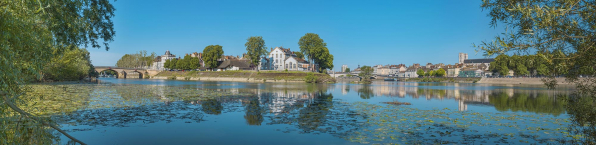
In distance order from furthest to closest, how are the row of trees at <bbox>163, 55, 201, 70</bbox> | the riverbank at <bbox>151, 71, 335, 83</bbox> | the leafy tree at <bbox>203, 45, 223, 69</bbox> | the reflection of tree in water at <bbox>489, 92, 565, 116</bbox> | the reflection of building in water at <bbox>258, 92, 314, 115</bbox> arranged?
1. the row of trees at <bbox>163, 55, 201, 70</bbox>
2. the leafy tree at <bbox>203, 45, 223, 69</bbox>
3. the riverbank at <bbox>151, 71, 335, 83</bbox>
4. the reflection of tree in water at <bbox>489, 92, 565, 116</bbox>
5. the reflection of building in water at <bbox>258, 92, 314, 115</bbox>

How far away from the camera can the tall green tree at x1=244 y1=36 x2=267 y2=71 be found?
95.9m

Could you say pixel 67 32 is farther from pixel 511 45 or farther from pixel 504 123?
pixel 504 123

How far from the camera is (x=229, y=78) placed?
9862 centimetres

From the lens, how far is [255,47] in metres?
95.8

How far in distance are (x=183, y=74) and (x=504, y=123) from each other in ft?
351

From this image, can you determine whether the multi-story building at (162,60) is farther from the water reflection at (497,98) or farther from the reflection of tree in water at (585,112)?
the reflection of tree in water at (585,112)

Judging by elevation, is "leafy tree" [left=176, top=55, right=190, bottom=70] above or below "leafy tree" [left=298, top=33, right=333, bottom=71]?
below

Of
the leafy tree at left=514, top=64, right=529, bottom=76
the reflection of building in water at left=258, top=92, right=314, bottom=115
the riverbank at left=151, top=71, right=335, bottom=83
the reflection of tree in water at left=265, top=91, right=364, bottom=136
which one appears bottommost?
the reflection of tree in water at left=265, top=91, right=364, bottom=136

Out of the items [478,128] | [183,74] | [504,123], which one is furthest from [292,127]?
[183,74]

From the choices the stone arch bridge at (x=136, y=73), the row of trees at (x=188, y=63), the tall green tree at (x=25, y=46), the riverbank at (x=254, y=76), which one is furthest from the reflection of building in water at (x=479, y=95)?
the stone arch bridge at (x=136, y=73)

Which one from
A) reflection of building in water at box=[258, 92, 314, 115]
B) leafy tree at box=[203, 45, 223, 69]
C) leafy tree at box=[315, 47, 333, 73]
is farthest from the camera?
leafy tree at box=[203, 45, 223, 69]

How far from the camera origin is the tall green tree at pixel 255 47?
315 feet

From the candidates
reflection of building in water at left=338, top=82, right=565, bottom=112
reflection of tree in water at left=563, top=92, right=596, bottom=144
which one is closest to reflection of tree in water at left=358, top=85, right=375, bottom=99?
reflection of building in water at left=338, top=82, right=565, bottom=112

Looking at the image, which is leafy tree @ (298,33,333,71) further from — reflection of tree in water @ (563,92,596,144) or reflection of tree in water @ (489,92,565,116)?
reflection of tree in water @ (563,92,596,144)
